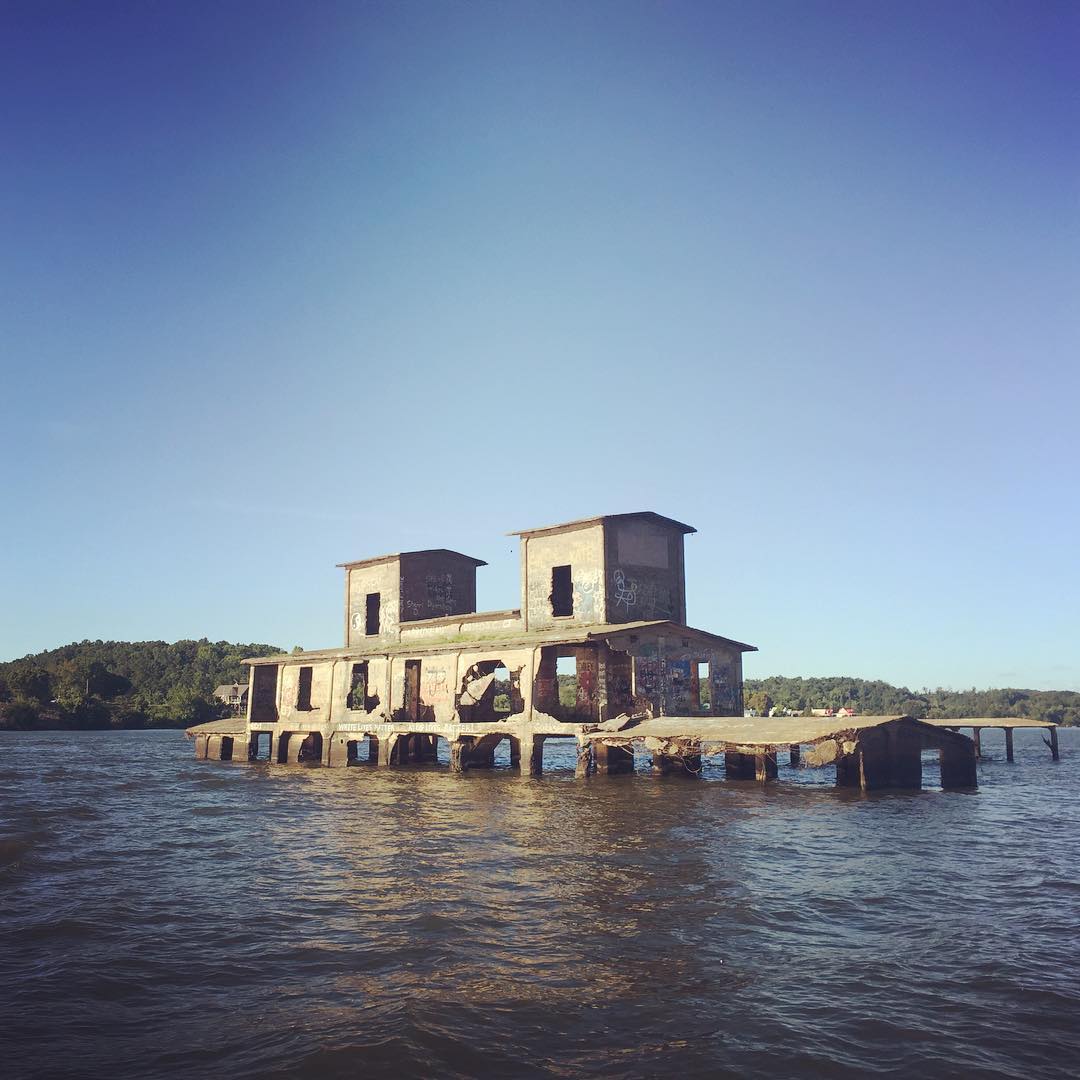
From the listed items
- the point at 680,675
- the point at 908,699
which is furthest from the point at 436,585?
the point at 908,699

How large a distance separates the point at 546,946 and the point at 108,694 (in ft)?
307

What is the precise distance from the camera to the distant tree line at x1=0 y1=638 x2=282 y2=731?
3039 inches

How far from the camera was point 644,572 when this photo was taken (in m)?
31.3

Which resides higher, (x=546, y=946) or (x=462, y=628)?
(x=462, y=628)

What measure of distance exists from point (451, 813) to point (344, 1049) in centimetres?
1355

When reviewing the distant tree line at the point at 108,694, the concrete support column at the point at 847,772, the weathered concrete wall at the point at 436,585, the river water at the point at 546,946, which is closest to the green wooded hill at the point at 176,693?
the distant tree line at the point at 108,694

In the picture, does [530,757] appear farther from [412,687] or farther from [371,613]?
[371,613]

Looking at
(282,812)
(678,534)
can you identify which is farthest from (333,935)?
(678,534)

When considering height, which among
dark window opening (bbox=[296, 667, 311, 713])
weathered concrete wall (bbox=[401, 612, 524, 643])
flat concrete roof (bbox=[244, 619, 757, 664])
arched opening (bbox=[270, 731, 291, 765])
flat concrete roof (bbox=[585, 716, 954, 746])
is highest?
weathered concrete wall (bbox=[401, 612, 524, 643])

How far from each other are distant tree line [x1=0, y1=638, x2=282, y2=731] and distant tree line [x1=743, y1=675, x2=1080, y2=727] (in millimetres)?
66133

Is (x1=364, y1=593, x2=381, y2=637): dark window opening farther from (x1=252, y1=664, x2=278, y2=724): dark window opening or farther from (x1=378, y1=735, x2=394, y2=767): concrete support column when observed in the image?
(x1=378, y1=735, x2=394, y2=767): concrete support column

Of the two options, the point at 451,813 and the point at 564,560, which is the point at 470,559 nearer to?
the point at 564,560

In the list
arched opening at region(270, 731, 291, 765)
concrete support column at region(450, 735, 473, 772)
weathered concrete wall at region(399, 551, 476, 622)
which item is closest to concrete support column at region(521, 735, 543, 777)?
concrete support column at region(450, 735, 473, 772)

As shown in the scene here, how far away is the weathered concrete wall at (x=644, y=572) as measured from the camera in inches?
1193
